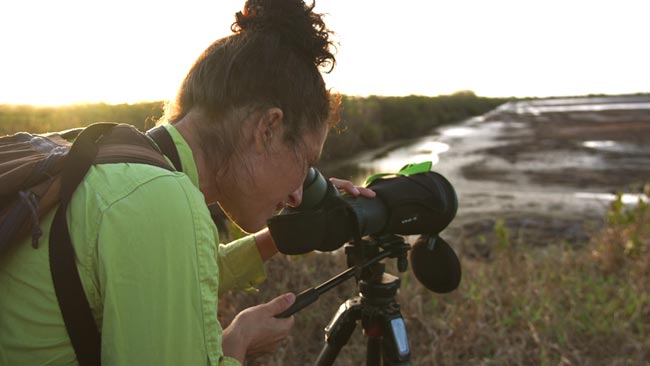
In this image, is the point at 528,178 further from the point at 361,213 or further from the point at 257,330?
the point at 257,330

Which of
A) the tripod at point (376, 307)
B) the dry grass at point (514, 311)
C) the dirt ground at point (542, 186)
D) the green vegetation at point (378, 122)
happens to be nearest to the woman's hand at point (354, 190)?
the tripod at point (376, 307)

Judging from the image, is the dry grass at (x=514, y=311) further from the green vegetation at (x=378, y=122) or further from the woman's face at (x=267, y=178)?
the green vegetation at (x=378, y=122)

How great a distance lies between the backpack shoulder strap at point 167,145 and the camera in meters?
1.12

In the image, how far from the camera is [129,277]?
84 cm

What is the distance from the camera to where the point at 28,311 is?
35.9 inches

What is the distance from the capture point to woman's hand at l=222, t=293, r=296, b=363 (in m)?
1.17

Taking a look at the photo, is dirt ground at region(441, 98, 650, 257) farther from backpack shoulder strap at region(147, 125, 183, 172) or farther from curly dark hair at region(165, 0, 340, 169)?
backpack shoulder strap at region(147, 125, 183, 172)

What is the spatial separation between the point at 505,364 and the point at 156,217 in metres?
2.18

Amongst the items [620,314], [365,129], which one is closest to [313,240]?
[620,314]

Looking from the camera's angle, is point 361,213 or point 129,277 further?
point 361,213

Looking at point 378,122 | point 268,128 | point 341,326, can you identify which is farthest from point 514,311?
point 378,122

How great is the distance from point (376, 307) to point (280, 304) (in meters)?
0.45

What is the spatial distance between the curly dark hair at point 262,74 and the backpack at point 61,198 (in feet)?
0.81

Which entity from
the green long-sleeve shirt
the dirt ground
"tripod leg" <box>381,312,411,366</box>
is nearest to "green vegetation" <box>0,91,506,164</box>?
"tripod leg" <box>381,312,411,366</box>
